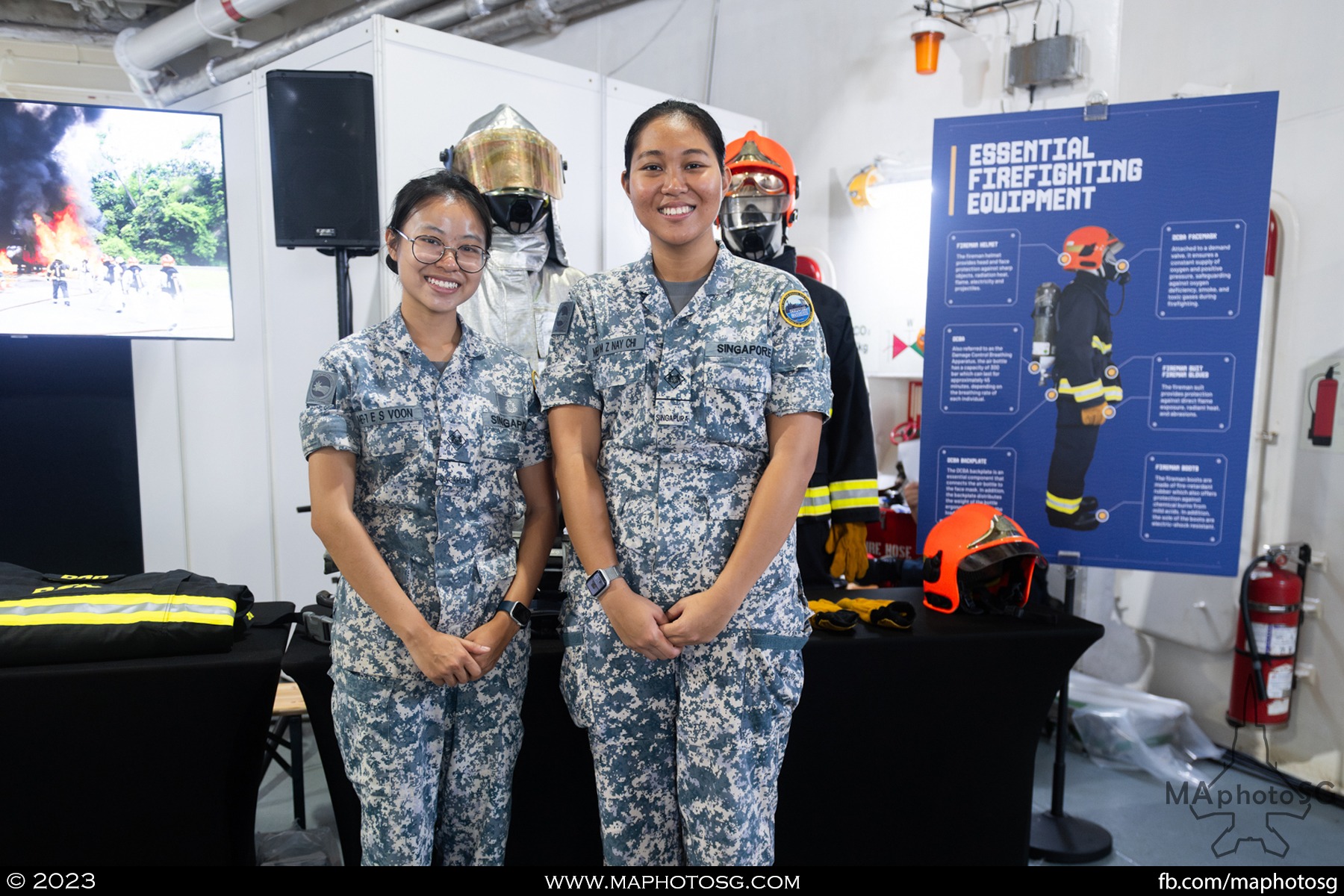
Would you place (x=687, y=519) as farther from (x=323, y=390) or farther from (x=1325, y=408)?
(x=1325, y=408)

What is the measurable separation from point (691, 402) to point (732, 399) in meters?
0.08

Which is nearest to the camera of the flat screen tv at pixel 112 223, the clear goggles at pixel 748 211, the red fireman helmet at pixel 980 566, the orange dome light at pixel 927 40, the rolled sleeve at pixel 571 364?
the rolled sleeve at pixel 571 364

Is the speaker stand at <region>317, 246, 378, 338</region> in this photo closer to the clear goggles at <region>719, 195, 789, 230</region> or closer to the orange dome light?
the clear goggles at <region>719, 195, 789, 230</region>

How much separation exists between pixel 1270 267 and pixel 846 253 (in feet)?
6.69

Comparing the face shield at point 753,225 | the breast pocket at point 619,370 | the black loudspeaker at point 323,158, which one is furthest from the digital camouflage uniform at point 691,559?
the black loudspeaker at point 323,158

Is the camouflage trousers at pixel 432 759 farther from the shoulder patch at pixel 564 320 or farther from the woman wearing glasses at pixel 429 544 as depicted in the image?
the shoulder patch at pixel 564 320

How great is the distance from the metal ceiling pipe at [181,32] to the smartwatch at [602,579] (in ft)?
18.0

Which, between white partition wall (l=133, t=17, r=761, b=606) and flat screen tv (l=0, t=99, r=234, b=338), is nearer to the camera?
flat screen tv (l=0, t=99, r=234, b=338)

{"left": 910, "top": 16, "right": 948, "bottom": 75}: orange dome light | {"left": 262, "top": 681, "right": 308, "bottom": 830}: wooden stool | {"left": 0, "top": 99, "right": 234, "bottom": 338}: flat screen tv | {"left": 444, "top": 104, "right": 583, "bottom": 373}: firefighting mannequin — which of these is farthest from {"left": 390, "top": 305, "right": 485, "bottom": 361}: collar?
{"left": 910, "top": 16, "right": 948, "bottom": 75}: orange dome light

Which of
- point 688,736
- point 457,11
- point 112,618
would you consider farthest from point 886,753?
point 457,11

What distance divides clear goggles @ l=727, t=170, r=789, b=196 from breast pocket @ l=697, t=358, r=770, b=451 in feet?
4.47

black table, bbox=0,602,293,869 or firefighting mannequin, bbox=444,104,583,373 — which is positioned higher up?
firefighting mannequin, bbox=444,104,583,373

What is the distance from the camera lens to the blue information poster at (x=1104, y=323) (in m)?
2.57

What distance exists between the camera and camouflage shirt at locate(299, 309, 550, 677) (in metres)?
1.61
